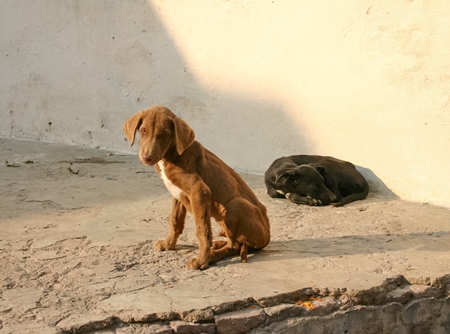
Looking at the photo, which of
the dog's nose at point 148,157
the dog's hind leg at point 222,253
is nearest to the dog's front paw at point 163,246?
the dog's hind leg at point 222,253

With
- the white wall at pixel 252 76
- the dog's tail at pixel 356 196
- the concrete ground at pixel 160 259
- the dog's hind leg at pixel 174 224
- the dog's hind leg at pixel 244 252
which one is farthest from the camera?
the dog's tail at pixel 356 196

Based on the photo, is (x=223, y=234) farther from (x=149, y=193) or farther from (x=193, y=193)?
(x=149, y=193)

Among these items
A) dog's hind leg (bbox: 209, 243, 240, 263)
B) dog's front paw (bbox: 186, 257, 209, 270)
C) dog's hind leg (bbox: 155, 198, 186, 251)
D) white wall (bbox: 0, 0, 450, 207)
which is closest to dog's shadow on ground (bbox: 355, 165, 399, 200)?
white wall (bbox: 0, 0, 450, 207)

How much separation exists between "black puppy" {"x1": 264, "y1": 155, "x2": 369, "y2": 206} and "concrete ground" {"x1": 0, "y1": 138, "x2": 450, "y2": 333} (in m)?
0.13

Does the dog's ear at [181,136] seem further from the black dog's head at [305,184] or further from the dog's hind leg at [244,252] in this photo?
the black dog's head at [305,184]

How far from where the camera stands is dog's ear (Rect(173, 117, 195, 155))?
413cm

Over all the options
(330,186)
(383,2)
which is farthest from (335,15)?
(330,186)

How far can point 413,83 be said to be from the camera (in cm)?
598

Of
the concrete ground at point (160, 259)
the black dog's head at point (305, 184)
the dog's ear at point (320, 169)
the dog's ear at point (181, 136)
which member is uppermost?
the dog's ear at point (181, 136)

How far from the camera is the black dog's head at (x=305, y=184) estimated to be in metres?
6.18

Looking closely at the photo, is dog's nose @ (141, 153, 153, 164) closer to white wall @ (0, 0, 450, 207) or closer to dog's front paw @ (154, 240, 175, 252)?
dog's front paw @ (154, 240, 175, 252)

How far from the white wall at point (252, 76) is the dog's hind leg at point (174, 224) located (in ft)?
8.24

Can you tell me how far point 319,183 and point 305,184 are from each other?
127 millimetres

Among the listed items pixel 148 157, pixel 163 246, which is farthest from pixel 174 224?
pixel 148 157
